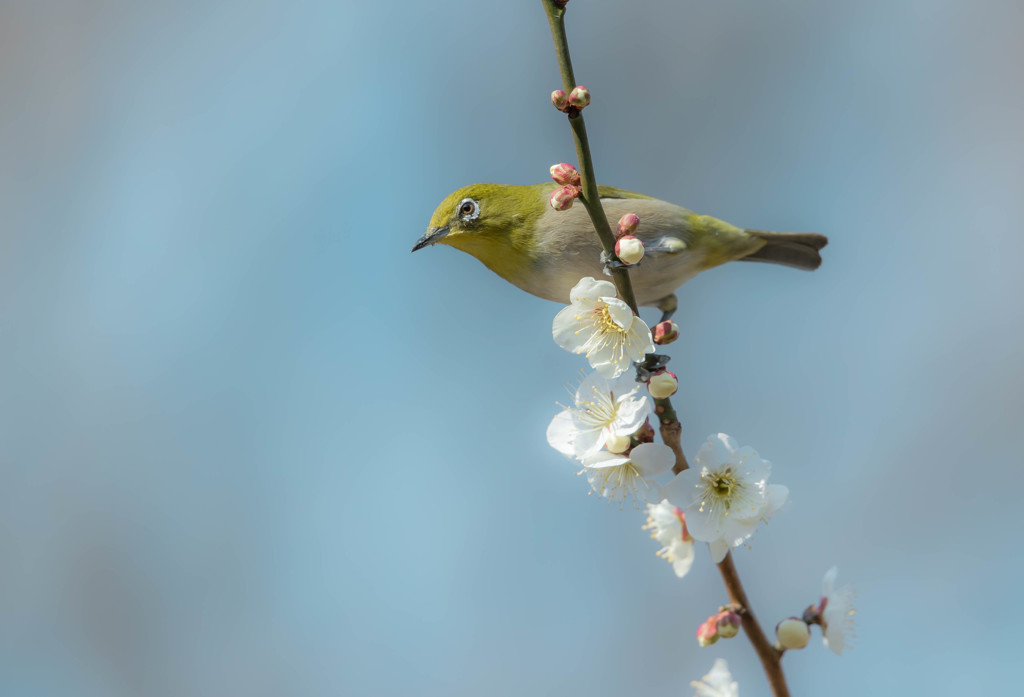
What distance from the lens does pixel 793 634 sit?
1.58 meters

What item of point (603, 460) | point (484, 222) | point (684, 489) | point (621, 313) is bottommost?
point (684, 489)

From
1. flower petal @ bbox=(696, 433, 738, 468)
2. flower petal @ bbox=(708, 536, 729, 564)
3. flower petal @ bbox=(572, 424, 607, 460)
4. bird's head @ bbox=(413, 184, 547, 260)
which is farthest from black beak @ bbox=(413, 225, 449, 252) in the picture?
flower petal @ bbox=(708, 536, 729, 564)

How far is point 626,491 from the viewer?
5.92ft

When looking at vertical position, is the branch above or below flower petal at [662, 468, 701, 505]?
above

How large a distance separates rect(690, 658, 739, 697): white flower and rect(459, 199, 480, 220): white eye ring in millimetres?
2044

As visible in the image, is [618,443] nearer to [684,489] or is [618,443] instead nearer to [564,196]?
[684,489]

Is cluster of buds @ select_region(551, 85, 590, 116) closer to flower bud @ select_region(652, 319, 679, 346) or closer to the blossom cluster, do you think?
the blossom cluster

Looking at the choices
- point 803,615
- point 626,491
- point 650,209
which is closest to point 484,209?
point 650,209

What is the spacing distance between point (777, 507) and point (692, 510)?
211 mm

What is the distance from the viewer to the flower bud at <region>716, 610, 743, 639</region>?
5.00 ft

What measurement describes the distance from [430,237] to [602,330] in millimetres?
1548

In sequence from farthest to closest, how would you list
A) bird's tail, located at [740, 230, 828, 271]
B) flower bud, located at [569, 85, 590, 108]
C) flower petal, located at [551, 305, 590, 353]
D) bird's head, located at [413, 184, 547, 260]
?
1. bird's tail, located at [740, 230, 828, 271]
2. bird's head, located at [413, 184, 547, 260]
3. flower petal, located at [551, 305, 590, 353]
4. flower bud, located at [569, 85, 590, 108]

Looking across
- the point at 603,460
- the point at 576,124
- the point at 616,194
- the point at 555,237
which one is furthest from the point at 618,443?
the point at 616,194

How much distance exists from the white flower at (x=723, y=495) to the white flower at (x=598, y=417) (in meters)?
0.17
